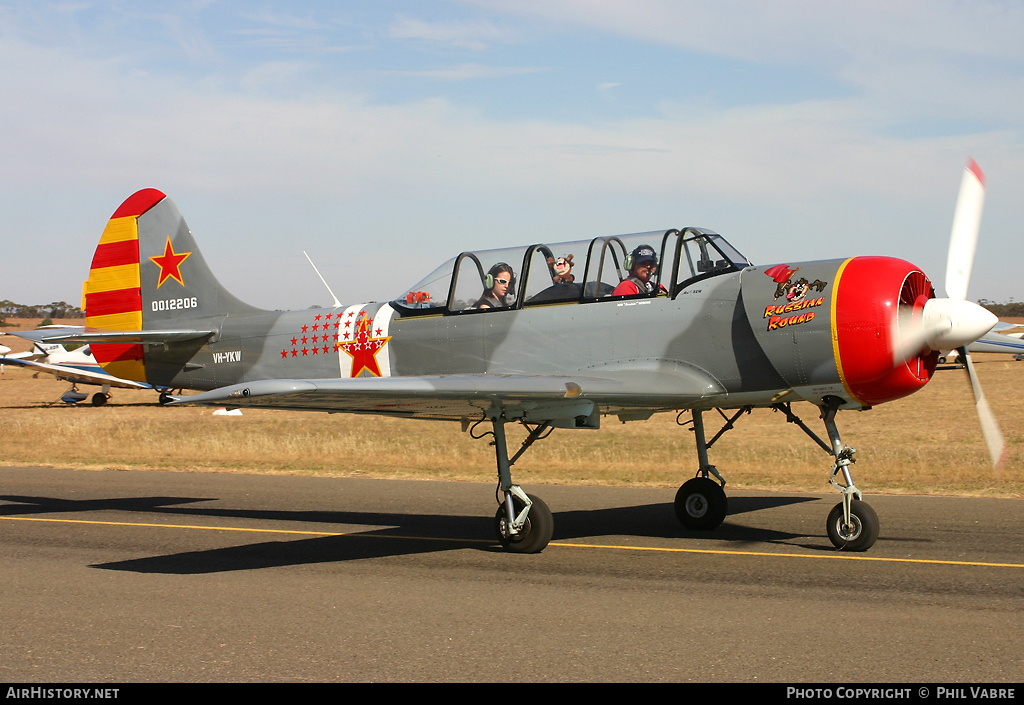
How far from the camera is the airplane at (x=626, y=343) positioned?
8.52m

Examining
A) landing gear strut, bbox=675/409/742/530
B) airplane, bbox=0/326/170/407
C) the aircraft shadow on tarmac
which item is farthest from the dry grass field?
airplane, bbox=0/326/170/407

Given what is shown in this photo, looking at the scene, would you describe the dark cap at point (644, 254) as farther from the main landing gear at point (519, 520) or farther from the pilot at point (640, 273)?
the main landing gear at point (519, 520)

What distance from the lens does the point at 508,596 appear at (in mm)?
7469

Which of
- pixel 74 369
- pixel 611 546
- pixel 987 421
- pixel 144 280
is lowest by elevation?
pixel 611 546

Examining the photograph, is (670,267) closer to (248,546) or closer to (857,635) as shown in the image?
(857,635)

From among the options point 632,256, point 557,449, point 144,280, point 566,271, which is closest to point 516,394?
point 566,271

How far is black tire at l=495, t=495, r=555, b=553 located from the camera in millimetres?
9359

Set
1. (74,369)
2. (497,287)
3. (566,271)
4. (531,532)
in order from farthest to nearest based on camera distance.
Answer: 1. (74,369)
2. (497,287)
3. (566,271)
4. (531,532)

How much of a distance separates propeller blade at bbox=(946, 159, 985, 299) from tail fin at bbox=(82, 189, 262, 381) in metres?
9.09

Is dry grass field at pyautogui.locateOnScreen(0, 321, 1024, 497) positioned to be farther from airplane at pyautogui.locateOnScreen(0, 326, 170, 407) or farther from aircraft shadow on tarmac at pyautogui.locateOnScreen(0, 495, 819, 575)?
airplane at pyautogui.locateOnScreen(0, 326, 170, 407)

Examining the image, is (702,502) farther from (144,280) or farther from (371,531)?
(144,280)

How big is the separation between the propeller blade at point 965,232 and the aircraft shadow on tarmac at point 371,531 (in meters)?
2.90

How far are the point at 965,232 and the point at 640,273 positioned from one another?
3257 millimetres

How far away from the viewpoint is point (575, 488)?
48.2 feet
